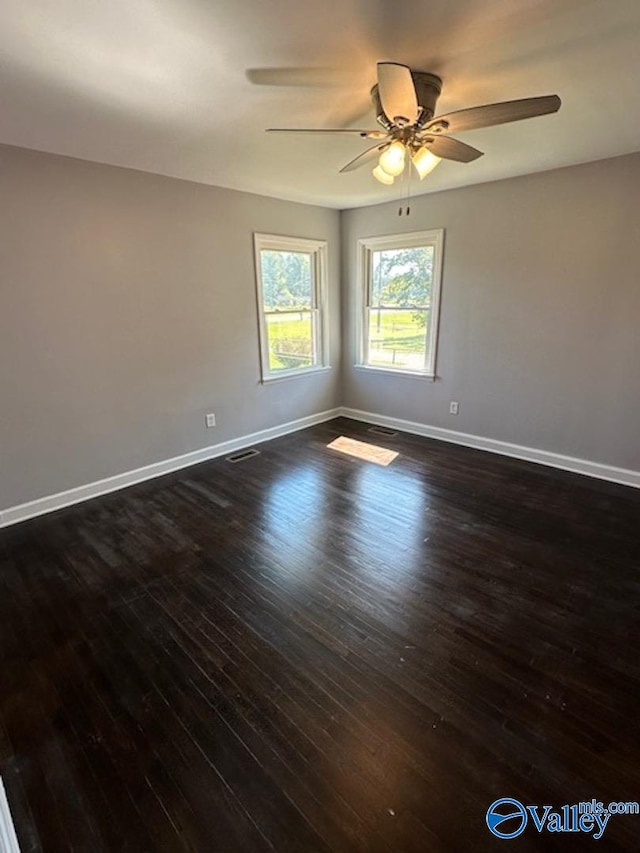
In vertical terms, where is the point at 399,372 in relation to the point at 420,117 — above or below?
below

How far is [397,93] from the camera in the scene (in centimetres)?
165

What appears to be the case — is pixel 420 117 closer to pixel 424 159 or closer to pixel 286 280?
pixel 424 159

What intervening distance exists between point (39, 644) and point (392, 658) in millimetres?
1670

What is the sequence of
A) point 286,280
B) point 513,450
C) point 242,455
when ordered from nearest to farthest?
point 513,450 < point 242,455 < point 286,280

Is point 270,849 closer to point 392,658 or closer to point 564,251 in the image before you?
point 392,658

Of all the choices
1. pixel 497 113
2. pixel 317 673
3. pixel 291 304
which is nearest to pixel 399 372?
pixel 291 304

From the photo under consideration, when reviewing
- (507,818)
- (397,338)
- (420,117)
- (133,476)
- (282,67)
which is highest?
(282,67)

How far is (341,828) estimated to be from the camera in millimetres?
1257

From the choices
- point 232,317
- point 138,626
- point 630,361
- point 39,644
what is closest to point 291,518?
point 138,626

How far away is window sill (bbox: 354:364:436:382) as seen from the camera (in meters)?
4.54

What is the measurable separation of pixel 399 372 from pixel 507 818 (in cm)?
398

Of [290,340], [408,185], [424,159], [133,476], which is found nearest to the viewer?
[424,159]

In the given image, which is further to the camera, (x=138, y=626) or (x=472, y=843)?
(x=138, y=626)

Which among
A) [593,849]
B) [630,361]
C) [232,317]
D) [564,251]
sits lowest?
[593,849]
